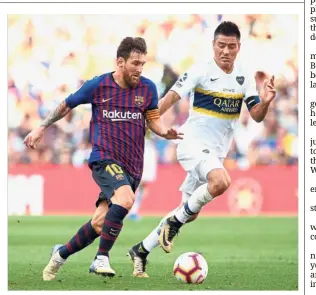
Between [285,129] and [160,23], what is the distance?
174 inches

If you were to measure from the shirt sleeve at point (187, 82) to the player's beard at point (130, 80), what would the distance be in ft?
2.73

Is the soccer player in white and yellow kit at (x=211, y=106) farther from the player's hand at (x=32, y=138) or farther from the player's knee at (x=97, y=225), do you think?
the player's hand at (x=32, y=138)

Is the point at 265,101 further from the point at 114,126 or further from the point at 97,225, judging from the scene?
the point at 97,225

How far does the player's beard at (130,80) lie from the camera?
873 cm

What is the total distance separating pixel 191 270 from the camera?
8648mm

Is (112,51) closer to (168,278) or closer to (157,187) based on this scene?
(157,187)

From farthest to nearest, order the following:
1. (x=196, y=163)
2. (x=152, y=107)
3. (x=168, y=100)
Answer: (x=196, y=163)
(x=168, y=100)
(x=152, y=107)

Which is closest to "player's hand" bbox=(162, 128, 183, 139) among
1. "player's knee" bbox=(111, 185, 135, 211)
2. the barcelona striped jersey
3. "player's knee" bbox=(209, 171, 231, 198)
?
the barcelona striped jersey

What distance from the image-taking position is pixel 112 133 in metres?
8.70

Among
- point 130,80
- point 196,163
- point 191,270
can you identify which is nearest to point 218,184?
point 196,163

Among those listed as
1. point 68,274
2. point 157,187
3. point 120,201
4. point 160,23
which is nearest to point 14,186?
point 157,187

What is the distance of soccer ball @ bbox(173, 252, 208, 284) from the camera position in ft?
28.4

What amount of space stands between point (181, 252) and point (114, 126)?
4.66 meters

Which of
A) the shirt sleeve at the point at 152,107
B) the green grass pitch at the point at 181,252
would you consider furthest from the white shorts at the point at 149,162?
the shirt sleeve at the point at 152,107
